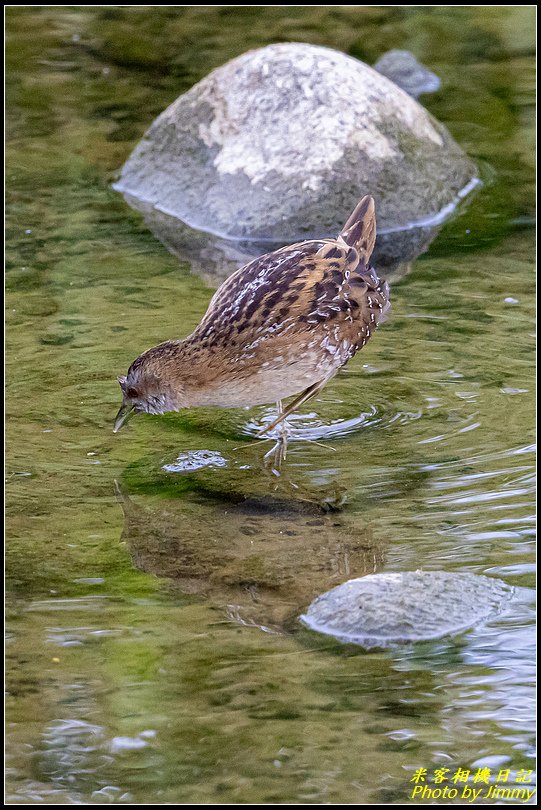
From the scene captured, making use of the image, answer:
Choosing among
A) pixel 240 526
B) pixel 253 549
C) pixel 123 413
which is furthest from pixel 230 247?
pixel 253 549

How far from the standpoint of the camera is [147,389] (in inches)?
230

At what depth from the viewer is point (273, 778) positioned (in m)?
3.79

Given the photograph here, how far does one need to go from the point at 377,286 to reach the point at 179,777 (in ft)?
9.74

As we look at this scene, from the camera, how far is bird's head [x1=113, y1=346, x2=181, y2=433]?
5.80m

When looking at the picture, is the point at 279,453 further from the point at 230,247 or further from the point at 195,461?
the point at 230,247

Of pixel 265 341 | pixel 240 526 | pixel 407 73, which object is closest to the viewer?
pixel 240 526

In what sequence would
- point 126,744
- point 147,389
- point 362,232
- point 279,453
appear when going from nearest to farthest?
point 126,744 < point 147,389 < point 279,453 < point 362,232

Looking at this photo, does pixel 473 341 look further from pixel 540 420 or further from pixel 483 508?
pixel 483 508

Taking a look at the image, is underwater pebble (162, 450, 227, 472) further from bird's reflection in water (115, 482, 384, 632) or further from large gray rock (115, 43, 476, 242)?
large gray rock (115, 43, 476, 242)

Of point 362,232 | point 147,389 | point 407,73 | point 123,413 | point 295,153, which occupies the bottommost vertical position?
point 123,413

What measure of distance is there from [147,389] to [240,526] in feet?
2.93

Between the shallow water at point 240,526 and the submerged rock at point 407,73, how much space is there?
4.35 ft

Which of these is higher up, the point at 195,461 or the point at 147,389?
the point at 147,389

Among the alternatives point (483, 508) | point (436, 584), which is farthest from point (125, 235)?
point (436, 584)
